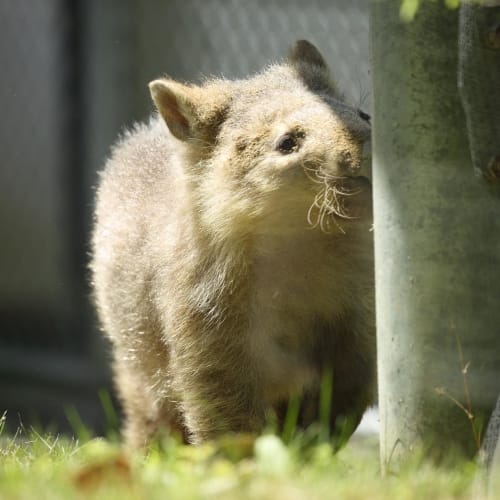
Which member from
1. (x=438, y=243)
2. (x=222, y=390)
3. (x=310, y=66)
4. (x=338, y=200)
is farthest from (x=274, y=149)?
(x=438, y=243)

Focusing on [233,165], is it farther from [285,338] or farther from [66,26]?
[66,26]

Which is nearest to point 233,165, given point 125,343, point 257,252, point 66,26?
point 257,252

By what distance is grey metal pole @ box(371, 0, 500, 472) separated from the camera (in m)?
3.93

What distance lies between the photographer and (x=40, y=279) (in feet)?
38.0

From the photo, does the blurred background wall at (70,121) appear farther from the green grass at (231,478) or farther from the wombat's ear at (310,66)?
the green grass at (231,478)

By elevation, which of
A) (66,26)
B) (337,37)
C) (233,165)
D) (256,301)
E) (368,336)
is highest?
(66,26)

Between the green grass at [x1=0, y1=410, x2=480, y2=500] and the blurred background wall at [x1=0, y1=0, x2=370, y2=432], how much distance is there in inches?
225

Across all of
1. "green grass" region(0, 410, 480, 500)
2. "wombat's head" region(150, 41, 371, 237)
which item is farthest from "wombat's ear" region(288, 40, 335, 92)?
"green grass" region(0, 410, 480, 500)

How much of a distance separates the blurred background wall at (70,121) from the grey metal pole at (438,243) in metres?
5.14

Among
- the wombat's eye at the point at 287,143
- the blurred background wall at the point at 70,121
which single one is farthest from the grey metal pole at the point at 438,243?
the blurred background wall at the point at 70,121

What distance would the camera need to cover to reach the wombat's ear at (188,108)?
18.0 feet

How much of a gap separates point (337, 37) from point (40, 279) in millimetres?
4561

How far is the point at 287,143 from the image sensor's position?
5031 mm

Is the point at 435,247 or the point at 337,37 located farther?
the point at 337,37
